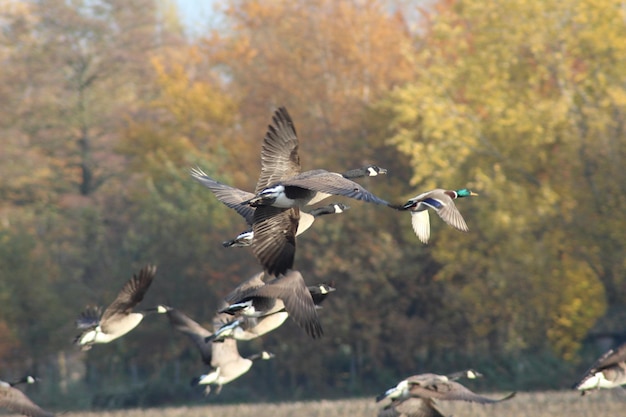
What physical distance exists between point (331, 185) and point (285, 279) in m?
1.33

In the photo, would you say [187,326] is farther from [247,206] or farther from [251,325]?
[247,206]

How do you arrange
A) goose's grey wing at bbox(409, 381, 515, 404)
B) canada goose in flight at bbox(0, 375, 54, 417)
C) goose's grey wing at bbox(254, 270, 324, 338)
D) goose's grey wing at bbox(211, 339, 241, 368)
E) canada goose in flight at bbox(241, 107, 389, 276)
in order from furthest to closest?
goose's grey wing at bbox(211, 339, 241, 368) → canada goose in flight at bbox(0, 375, 54, 417) → goose's grey wing at bbox(409, 381, 515, 404) → canada goose in flight at bbox(241, 107, 389, 276) → goose's grey wing at bbox(254, 270, 324, 338)

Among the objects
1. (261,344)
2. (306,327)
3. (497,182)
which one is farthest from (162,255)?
(306,327)

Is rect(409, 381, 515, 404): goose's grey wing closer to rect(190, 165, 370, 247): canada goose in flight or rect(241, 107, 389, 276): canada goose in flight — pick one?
rect(190, 165, 370, 247): canada goose in flight

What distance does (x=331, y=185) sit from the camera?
12508 millimetres

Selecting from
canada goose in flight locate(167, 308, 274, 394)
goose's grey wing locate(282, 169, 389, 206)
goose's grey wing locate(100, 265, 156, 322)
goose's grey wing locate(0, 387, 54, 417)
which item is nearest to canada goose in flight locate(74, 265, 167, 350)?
goose's grey wing locate(100, 265, 156, 322)

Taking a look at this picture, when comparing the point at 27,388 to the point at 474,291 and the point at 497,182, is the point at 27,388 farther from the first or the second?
the point at 497,182

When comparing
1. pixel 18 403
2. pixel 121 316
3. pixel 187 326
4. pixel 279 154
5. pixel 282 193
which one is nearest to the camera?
pixel 282 193

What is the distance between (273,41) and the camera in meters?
51.4

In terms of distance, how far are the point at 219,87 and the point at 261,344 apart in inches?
689

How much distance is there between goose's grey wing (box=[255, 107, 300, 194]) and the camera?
14320 mm

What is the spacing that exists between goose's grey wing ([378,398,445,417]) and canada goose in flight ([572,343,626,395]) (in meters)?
1.76

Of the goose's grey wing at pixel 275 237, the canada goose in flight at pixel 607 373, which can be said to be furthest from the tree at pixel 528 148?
the goose's grey wing at pixel 275 237

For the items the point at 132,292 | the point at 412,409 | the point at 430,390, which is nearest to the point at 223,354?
the point at 132,292
